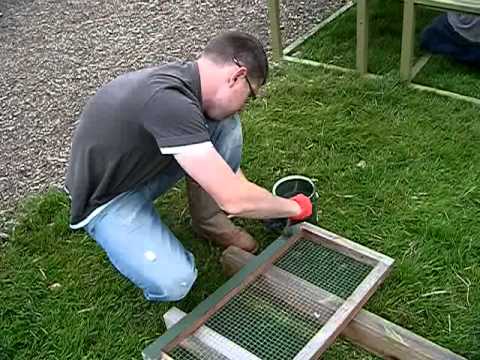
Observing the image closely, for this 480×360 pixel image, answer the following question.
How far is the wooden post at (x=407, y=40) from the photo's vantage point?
306cm

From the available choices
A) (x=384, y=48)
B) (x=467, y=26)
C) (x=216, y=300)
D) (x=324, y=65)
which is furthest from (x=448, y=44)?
(x=216, y=300)

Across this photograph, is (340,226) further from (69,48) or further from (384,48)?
(69,48)

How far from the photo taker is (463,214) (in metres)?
2.43

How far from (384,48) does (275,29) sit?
609 mm

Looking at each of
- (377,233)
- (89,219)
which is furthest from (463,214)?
(89,219)

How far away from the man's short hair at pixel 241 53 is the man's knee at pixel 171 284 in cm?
63

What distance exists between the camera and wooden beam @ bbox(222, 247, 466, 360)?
5.90 ft

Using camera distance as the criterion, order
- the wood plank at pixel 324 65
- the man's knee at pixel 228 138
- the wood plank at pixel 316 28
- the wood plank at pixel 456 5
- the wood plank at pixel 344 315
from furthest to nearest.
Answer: the wood plank at pixel 316 28
the wood plank at pixel 324 65
the wood plank at pixel 456 5
the man's knee at pixel 228 138
the wood plank at pixel 344 315

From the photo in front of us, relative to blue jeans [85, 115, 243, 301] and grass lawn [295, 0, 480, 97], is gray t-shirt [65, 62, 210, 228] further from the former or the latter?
grass lawn [295, 0, 480, 97]

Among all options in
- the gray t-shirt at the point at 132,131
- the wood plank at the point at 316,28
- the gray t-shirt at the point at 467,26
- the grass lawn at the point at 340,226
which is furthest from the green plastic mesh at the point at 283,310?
the wood plank at the point at 316,28

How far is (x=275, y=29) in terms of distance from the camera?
3.50 meters

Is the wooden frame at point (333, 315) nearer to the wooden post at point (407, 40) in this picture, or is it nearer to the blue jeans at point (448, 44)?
the wooden post at point (407, 40)

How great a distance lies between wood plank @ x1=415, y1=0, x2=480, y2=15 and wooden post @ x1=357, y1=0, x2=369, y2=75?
293 millimetres

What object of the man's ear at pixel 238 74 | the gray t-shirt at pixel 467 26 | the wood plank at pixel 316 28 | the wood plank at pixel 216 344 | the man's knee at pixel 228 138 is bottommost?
the wood plank at pixel 316 28
